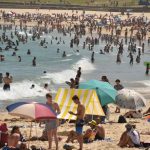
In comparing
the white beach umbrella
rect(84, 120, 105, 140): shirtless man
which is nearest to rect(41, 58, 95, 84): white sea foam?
the white beach umbrella

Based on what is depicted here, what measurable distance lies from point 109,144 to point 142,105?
4.65m

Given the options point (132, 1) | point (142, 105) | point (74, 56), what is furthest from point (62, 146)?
point (132, 1)

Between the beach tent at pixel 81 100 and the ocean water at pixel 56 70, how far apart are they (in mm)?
9634

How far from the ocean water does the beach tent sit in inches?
379

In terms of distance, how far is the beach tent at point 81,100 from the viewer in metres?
16.4

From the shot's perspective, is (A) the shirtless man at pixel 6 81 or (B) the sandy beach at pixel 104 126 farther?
(A) the shirtless man at pixel 6 81

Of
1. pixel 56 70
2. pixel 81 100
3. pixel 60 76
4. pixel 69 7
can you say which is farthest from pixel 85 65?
pixel 69 7

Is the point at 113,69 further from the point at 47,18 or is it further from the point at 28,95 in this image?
the point at 47,18

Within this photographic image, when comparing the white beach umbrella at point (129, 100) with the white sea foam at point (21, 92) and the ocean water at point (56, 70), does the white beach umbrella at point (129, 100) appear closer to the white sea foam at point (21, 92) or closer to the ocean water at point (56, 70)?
the ocean water at point (56, 70)

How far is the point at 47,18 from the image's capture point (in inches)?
4058

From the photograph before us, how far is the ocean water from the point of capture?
104 ft

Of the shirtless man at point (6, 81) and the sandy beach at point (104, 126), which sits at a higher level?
the sandy beach at point (104, 126)

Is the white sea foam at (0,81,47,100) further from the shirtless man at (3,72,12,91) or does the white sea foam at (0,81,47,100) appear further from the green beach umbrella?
the green beach umbrella

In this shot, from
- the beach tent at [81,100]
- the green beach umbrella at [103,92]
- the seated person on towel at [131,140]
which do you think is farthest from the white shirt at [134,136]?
the green beach umbrella at [103,92]
